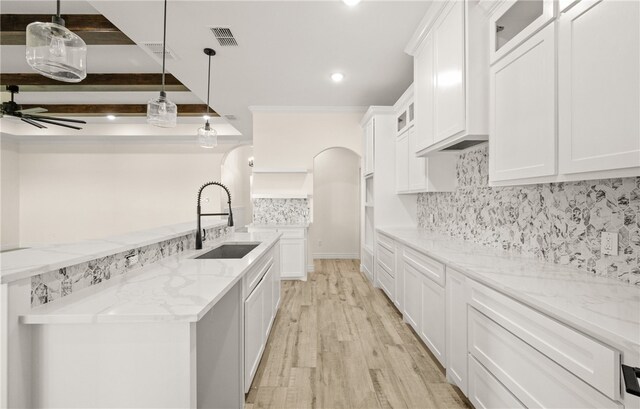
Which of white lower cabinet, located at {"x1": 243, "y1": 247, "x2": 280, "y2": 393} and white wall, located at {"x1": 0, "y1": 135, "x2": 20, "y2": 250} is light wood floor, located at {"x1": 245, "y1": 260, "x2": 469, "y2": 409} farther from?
white wall, located at {"x1": 0, "y1": 135, "x2": 20, "y2": 250}

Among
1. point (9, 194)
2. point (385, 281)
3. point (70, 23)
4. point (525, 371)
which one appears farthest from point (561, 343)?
point (9, 194)

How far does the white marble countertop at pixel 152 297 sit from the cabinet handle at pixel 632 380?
1.28 meters

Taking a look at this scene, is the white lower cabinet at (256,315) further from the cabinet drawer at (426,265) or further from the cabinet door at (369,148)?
the cabinet door at (369,148)

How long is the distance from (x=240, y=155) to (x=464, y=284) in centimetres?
892

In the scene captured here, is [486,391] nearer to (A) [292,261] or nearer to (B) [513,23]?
(B) [513,23]

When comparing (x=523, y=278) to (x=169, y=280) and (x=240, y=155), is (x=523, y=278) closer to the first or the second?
(x=169, y=280)

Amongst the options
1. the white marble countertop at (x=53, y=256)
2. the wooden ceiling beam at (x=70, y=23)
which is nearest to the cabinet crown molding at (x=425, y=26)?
the white marble countertop at (x=53, y=256)

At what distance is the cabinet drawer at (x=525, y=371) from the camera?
1.08 metres

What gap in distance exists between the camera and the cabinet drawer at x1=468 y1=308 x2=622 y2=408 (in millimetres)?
1080

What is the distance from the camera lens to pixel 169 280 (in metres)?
1.46

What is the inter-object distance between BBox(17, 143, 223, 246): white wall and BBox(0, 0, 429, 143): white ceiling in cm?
344

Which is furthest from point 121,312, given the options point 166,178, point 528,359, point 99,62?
point 166,178

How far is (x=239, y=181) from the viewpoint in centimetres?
977

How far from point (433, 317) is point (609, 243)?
1219 mm
